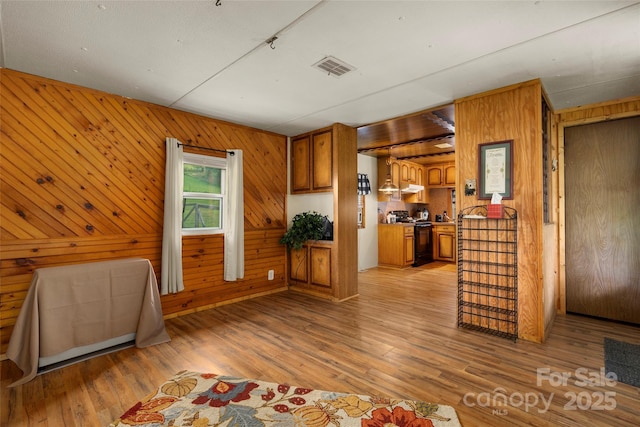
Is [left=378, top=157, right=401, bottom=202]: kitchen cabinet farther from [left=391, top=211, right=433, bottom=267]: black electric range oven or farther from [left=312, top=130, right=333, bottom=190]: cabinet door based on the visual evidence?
[left=312, top=130, right=333, bottom=190]: cabinet door

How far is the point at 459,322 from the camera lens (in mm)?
3344

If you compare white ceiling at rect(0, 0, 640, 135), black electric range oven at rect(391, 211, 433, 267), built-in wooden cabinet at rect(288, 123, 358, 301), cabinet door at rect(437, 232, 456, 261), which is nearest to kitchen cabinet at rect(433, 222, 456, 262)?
cabinet door at rect(437, 232, 456, 261)

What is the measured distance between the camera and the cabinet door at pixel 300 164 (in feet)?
16.0

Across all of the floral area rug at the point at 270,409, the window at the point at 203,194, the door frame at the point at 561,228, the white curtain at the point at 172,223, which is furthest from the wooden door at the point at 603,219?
the white curtain at the point at 172,223

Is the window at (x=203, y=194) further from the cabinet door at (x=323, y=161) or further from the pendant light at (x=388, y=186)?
the pendant light at (x=388, y=186)

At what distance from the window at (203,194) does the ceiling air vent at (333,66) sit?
2119 mm

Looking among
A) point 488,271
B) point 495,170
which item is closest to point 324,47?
point 495,170

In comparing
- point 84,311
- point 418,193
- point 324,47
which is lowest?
point 84,311

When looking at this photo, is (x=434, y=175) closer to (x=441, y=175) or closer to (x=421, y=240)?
(x=441, y=175)

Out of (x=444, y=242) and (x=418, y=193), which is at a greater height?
(x=418, y=193)

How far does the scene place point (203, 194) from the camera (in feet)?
13.6

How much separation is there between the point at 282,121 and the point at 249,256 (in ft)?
6.75

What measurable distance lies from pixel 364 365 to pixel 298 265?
8.49ft

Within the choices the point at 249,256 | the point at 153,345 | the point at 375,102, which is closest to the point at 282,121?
the point at 375,102
